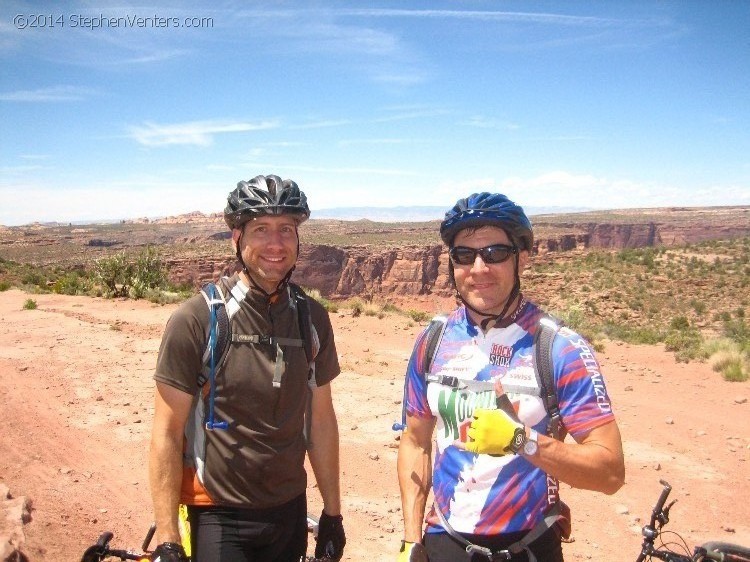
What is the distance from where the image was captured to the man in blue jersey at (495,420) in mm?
1934

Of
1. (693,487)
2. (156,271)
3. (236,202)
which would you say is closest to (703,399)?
(693,487)

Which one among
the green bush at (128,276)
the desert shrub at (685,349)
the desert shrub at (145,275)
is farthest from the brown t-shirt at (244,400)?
the desert shrub at (145,275)

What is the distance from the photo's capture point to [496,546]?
2.09m

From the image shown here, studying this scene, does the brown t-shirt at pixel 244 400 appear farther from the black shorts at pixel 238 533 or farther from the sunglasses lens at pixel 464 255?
the sunglasses lens at pixel 464 255

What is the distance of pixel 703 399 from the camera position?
930 cm

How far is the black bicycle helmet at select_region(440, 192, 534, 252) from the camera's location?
231cm

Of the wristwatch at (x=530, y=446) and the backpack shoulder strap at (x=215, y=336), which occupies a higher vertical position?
the backpack shoulder strap at (x=215, y=336)

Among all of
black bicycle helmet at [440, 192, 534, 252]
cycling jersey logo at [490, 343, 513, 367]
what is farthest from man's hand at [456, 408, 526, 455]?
black bicycle helmet at [440, 192, 534, 252]

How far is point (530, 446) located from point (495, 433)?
0.12m

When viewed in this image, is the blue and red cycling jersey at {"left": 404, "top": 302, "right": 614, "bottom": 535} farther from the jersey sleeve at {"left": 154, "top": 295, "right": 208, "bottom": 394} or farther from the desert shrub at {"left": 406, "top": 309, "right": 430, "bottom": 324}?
the desert shrub at {"left": 406, "top": 309, "right": 430, "bottom": 324}

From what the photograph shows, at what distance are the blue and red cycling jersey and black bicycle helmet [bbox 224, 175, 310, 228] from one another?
0.95 metres

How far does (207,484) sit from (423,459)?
93 centimetres

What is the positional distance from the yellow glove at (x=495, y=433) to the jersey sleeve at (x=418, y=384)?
1.32 feet

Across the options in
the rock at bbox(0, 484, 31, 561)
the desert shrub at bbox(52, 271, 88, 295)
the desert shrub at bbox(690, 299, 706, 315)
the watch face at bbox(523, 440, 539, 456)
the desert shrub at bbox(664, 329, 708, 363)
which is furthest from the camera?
the desert shrub at bbox(690, 299, 706, 315)
